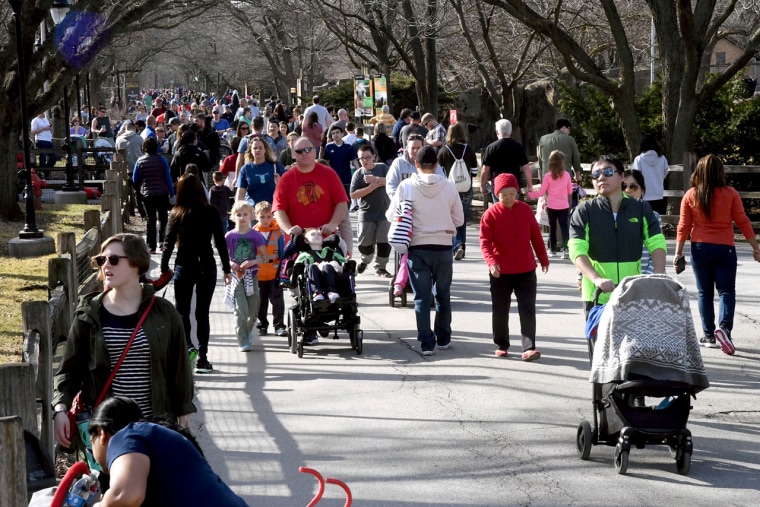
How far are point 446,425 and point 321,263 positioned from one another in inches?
121

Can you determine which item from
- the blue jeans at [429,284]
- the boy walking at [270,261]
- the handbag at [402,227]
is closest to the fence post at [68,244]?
the boy walking at [270,261]

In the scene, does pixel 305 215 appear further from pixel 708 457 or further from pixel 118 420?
pixel 118 420

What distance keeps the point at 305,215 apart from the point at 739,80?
1383 cm

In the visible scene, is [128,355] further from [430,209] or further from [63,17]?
[63,17]

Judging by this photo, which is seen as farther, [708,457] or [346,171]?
[346,171]

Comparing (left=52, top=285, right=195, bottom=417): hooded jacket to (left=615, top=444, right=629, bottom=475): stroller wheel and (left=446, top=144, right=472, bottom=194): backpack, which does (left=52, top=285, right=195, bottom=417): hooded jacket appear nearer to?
(left=615, top=444, right=629, bottom=475): stroller wheel

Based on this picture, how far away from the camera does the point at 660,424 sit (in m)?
7.18

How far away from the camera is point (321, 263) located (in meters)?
11.1

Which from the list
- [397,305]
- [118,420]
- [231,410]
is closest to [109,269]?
[118,420]

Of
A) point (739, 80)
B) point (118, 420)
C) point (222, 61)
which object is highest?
point (222, 61)

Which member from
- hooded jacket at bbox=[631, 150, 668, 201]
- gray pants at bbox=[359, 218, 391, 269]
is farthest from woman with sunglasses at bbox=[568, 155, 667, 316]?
hooded jacket at bbox=[631, 150, 668, 201]

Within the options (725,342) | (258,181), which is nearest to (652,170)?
(258,181)

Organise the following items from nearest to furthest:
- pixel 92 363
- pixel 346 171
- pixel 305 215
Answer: pixel 92 363, pixel 305 215, pixel 346 171

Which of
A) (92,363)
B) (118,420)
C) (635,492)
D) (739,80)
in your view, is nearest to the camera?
(118,420)
